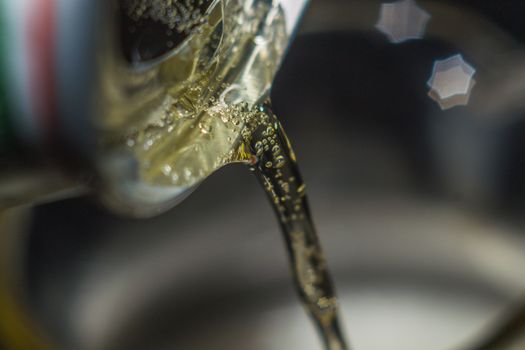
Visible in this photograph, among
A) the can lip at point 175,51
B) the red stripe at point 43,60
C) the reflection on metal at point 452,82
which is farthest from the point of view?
the reflection on metal at point 452,82

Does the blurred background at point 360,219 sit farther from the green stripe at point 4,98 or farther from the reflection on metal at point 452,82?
the green stripe at point 4,98

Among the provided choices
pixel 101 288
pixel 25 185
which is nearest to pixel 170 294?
pixel 101 288

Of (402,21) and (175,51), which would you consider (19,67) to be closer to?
(175,51)

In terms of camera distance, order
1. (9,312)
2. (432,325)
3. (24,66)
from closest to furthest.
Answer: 1. (24,66)
2. (9,312)
3. (432,325)

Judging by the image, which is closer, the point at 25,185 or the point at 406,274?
the point at 25,185

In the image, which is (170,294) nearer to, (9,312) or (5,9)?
(9,312)

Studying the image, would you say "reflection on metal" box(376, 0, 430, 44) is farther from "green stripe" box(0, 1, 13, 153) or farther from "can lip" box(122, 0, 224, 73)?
"green stripe" box(0, 1, 13, 153)

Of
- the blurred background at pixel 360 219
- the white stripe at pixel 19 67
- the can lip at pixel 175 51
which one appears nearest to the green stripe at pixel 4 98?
the white stripe at pixel 19 67
